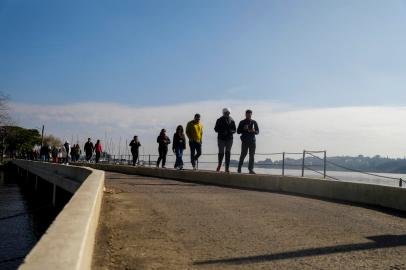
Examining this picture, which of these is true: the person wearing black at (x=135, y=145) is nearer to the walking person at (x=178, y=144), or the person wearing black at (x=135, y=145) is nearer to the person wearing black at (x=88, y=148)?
the walking person at (x=178, y=144)

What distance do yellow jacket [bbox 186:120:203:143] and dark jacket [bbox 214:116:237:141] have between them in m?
1.39

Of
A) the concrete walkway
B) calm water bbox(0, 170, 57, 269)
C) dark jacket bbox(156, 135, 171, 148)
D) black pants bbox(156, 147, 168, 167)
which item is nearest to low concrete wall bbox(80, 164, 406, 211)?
the concrete walkway

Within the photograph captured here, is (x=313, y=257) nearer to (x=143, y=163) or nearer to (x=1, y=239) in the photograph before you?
(x=1, y=239)

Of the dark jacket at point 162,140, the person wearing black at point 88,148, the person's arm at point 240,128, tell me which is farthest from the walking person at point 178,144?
the person wearing black at point 88,148

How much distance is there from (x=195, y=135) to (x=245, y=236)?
10758 mm

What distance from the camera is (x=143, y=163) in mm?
30406

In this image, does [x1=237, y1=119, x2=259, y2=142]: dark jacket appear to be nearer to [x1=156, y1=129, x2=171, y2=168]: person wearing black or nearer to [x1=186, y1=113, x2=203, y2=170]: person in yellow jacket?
[x1=186, y1=113, x2=203, y2=170]: person in yellow jacket

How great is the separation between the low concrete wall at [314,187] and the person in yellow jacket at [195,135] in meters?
0.94

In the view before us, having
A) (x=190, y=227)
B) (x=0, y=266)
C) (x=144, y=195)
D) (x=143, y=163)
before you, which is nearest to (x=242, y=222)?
(x=190, y=227)

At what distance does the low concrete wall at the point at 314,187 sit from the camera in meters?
8.74

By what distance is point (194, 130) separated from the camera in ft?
53.3

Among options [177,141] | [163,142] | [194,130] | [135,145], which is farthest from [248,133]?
[135,145]

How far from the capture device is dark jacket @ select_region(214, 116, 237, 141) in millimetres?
14812

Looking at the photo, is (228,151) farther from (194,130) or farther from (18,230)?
(18,230)
